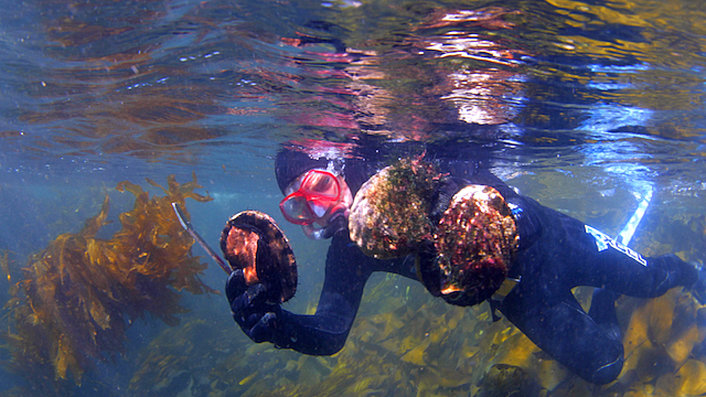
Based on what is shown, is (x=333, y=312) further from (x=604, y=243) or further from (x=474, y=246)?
(x=604, y=243)

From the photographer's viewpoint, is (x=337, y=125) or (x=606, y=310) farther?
(x=337, y=125)

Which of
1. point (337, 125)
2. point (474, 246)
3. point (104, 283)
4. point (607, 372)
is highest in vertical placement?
point (474, 246)

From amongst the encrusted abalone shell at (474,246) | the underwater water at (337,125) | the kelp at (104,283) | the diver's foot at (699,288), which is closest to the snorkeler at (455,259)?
the encrusted abalone shell at (474,246)

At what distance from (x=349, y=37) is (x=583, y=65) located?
12.3 feet

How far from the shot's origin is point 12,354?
371 inches

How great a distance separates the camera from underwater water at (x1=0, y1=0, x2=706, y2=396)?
4.64 meters

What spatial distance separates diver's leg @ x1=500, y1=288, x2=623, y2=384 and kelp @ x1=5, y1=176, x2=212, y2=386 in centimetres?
702

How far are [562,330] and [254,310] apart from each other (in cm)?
338

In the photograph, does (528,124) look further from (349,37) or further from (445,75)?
(349,37)

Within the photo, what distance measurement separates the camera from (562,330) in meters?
3.82

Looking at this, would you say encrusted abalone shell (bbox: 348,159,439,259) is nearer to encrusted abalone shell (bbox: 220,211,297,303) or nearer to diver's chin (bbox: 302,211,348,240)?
encrusted abalone shell (bbox: 220,211,297,303)

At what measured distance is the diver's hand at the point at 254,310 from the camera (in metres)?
3.01

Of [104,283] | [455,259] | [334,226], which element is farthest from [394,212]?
[104,283]

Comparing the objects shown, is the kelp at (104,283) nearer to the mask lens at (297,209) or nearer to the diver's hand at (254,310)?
the mask lens at (297,209)
